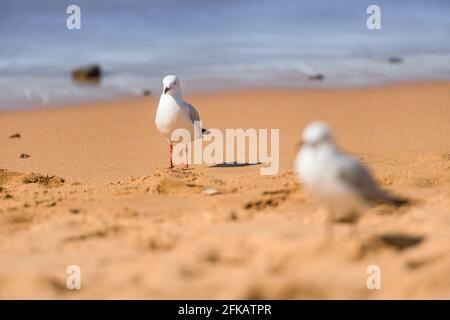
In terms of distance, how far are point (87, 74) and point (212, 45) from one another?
3952mm

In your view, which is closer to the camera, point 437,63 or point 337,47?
point 437,63

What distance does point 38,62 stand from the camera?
692 inches

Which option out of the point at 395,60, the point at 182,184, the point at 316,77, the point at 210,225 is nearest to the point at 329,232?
the point at 210,225

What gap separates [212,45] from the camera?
19.4 metres

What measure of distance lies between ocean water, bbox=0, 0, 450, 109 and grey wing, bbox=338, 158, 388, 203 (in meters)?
10.1

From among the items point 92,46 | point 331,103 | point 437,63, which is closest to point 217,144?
point 331,103

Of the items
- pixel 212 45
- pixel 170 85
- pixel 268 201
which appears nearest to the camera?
pixel 268 201

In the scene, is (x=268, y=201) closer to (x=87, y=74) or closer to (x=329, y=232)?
(x=329, y=232)

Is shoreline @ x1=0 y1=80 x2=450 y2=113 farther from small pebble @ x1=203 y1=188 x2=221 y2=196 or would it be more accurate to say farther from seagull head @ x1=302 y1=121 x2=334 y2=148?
seagull head @ x1=302 y1=121 x2=334 y2=148

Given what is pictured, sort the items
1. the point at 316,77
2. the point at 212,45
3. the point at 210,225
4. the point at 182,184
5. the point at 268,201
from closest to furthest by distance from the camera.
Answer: the point at 210,225 → the point at 268,201 → the point at 182,184 → the point at 316,77 → the point at 212,45

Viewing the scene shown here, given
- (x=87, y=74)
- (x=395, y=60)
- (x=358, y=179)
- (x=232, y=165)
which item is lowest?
(x=358, y=179)

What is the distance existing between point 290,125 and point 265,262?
22.4ft

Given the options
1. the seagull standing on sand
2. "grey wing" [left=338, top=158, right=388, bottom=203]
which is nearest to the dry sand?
"grey wing" [left=338, top=158, right=388, bottom=203]

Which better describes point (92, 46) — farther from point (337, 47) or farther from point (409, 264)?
point (409, 264)
